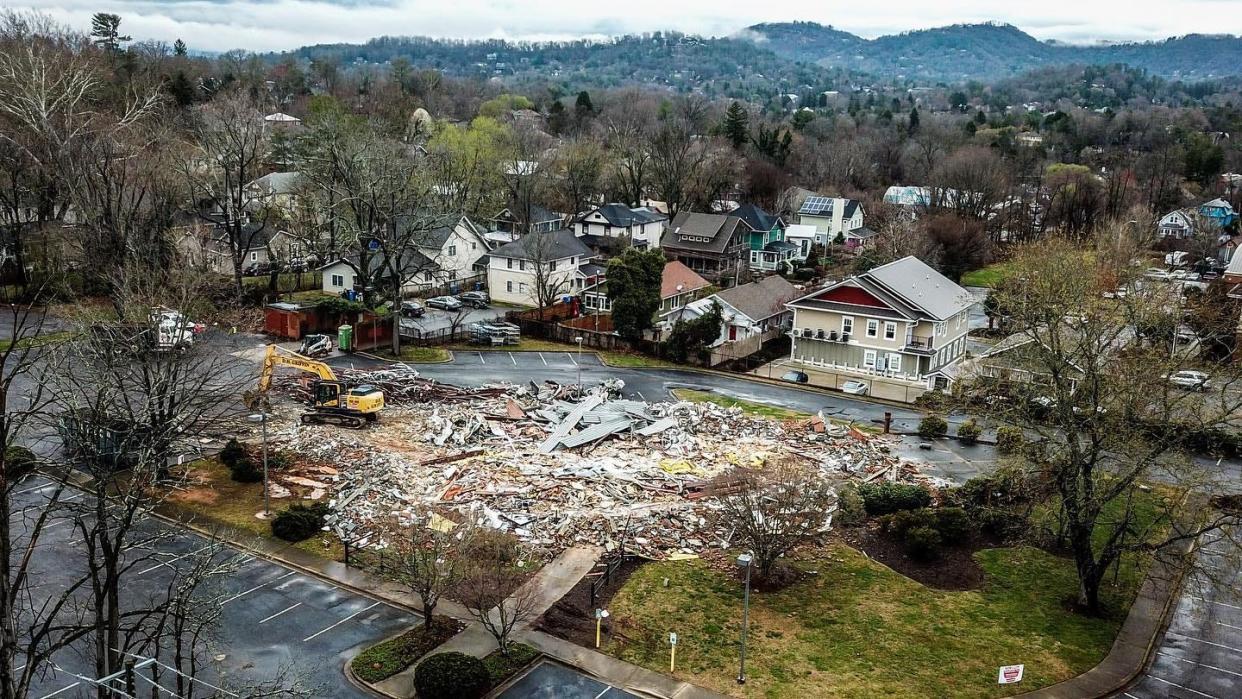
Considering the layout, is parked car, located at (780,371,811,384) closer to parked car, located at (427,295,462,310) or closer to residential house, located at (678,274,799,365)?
residential house, located at (678,274,799,365)

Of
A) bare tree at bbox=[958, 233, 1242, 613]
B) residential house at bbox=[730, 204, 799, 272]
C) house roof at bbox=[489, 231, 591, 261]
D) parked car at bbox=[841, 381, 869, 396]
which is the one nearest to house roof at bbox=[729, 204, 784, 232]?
residential house at bbox=[730, 204, 799, 272]

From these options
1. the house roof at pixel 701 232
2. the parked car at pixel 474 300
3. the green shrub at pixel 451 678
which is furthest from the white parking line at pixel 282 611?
the house roof at pixel 701 232

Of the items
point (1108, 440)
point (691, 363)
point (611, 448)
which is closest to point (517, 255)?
point (691, 363)

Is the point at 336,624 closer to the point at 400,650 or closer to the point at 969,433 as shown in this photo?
the point at 400,650

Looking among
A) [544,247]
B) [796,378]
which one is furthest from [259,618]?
[544,247]

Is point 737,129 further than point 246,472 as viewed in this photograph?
Yes

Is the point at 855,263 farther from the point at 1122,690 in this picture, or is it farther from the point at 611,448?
the point at 1122,690

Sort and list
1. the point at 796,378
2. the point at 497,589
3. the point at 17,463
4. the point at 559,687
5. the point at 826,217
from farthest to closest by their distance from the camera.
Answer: the point at 826,217 → the point at 796,378 → the point at 17,463 → the point at 497,589 → the point at 559,687
